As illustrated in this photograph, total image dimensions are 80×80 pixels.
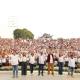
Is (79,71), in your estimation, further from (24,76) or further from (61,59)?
(24,76)

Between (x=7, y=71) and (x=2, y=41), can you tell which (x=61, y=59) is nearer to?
(x=7, y=71)

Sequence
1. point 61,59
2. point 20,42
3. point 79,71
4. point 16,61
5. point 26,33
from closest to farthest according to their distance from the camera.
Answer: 1. point 16,61
2. point 61,59
3. point 79,71
4. point 20,42
5. point 26,33

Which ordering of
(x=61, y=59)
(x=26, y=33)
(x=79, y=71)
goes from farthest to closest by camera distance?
(x=26, y=33), (x=79, y=71), (x=61, y=59)

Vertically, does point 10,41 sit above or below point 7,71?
above

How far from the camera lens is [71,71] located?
30812 mm

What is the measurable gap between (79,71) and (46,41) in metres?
36.3

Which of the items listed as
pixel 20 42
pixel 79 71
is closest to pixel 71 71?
pixel 79 71

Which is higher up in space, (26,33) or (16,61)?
(26,33)

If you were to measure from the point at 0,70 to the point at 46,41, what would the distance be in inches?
1373

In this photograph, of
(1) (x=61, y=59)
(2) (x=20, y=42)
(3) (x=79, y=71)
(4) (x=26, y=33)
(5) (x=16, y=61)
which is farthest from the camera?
(4) (x=26, y=33)

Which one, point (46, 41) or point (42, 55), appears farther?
point (46, 41)

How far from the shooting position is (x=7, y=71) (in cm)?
3475

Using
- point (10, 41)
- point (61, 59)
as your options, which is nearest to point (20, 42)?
point (10, 41)

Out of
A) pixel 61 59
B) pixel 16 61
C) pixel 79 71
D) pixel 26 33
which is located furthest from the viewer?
pixel 26 33
